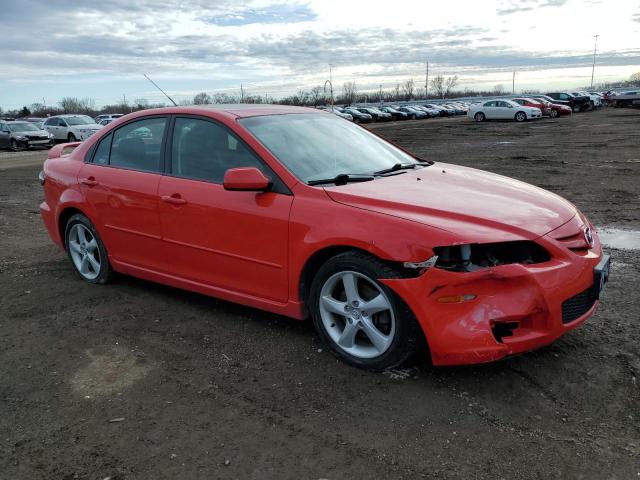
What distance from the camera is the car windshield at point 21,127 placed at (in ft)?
91.2

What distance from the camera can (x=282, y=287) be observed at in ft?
12.2

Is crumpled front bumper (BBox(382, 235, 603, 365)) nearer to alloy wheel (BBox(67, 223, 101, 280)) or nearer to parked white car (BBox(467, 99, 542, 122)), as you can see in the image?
alloy wheel (BBox(67, 223, 101, 280))

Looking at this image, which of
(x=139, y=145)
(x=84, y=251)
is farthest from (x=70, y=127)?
(x=139, y=145)

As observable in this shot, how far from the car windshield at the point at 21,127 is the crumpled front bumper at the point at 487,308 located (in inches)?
1159

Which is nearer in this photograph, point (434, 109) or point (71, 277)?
point (71, 277)

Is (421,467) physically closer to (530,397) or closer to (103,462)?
(530,397)

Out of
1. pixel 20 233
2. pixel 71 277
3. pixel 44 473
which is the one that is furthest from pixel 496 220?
pixel 20 233

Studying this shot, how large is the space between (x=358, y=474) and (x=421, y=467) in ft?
0.94

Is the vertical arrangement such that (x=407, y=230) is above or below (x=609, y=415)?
above

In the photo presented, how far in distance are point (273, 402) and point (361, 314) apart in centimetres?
74

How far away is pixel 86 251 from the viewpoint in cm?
524

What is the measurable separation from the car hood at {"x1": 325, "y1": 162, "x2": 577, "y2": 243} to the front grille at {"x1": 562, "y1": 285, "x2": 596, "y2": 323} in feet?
1.36

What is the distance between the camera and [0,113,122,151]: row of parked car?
90.4 ft

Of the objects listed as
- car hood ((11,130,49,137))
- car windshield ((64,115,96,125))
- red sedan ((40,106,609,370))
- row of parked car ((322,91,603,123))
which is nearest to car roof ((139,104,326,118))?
red sedan ((40,106,609,370))
